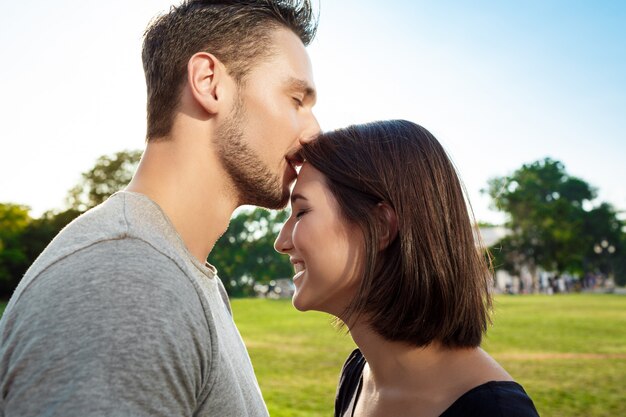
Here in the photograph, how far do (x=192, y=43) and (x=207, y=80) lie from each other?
21 cm

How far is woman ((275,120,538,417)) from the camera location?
108 inches

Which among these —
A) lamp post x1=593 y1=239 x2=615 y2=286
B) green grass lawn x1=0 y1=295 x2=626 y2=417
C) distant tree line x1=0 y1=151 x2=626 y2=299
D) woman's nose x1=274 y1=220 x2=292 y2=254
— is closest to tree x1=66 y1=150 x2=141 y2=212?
distant tree line x1=0 y1=151 x2=626 y2=299

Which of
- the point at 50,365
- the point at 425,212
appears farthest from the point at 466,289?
the point at 50,365

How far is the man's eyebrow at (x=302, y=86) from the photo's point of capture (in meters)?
2.83

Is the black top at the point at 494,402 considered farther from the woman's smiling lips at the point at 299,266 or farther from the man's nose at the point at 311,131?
the man's nose at the point at 311,131

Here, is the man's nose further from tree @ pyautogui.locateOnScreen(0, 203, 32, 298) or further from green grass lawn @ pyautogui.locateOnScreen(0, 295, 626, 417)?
tree @ pyautogui.locateOnScreen(0, 203, 32, 298)

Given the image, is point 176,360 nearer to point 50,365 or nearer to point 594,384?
point 50,365

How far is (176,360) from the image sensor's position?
1729 millimetres

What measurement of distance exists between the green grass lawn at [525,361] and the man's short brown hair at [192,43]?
1.88 m

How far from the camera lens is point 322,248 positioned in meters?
2.85

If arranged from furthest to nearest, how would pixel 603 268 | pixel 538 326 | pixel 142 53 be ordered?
pixel 603 268
pixel 538 326
pixel 142 53

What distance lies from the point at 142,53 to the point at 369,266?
4.77ft

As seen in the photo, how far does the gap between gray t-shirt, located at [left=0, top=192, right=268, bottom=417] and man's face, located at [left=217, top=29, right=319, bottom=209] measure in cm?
78

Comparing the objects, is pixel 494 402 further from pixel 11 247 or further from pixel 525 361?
pixel 11 247
